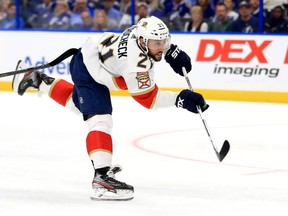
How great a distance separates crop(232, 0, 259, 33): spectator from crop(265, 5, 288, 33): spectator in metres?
0.15

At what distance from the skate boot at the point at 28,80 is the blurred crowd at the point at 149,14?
4.50 m

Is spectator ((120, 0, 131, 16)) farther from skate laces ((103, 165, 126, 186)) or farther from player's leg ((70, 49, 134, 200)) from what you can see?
skate laces ((103, 165, 126, 186))

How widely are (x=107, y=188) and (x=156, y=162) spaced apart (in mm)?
1350

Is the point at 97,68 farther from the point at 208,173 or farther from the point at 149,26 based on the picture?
the point at 208,173

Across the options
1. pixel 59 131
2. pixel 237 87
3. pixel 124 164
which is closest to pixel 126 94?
pixel 237 87

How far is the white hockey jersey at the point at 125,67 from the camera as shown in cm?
505

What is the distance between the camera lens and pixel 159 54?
5.14 meters

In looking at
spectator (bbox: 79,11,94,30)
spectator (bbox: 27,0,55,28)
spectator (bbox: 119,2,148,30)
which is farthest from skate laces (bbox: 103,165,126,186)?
spectator (bbox: 27,0,55,28)

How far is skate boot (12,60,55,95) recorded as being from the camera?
6.21 m

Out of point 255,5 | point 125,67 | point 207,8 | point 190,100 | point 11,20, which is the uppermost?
point 125,67

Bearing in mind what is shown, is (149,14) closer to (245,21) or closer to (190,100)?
(245,21)

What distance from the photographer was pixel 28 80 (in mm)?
6305

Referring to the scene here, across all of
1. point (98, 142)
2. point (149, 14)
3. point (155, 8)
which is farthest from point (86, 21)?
point (98, 142)

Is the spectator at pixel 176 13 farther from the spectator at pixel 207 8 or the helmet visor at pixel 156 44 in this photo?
the helmet visor at pixel 156 44
